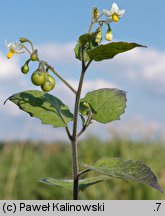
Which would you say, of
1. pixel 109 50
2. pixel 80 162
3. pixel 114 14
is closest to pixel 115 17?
pixel 114 14

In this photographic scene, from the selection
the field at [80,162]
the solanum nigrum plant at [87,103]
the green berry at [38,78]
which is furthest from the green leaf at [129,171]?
the field at [80,162]

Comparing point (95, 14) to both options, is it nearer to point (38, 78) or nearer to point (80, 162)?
point (38, 78)

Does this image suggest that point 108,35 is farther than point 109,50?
Yes

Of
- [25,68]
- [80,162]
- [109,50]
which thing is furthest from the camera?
[80,162]

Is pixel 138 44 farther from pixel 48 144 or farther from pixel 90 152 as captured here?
pixel 48 144

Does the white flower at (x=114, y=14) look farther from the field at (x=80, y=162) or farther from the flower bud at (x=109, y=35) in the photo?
the field at (x=80, y=162)
